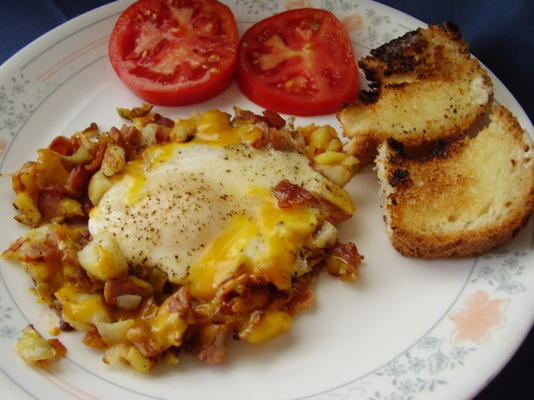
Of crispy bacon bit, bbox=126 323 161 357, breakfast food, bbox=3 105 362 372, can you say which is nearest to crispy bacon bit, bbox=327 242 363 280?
breakfast food, bbox=3 105 362 372

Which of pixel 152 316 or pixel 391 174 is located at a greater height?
pixel 152 316

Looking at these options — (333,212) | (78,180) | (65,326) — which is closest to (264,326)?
(333,212)

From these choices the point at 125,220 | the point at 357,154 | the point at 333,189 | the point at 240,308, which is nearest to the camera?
the point at 240,308

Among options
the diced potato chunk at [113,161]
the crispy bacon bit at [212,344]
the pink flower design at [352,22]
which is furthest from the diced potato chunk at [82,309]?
the pink flower design at [352,22]

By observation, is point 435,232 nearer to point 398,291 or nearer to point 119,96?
point 398,291

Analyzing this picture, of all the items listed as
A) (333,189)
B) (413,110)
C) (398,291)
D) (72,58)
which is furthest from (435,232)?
(72,58)

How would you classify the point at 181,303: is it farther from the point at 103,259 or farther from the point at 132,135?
the point at 132,135

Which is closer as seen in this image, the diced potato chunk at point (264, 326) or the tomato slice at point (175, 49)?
the diced potato chunk at point (264, 326)

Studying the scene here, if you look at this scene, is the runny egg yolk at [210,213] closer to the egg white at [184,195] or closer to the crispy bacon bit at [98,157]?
the egg white at [184,195]
